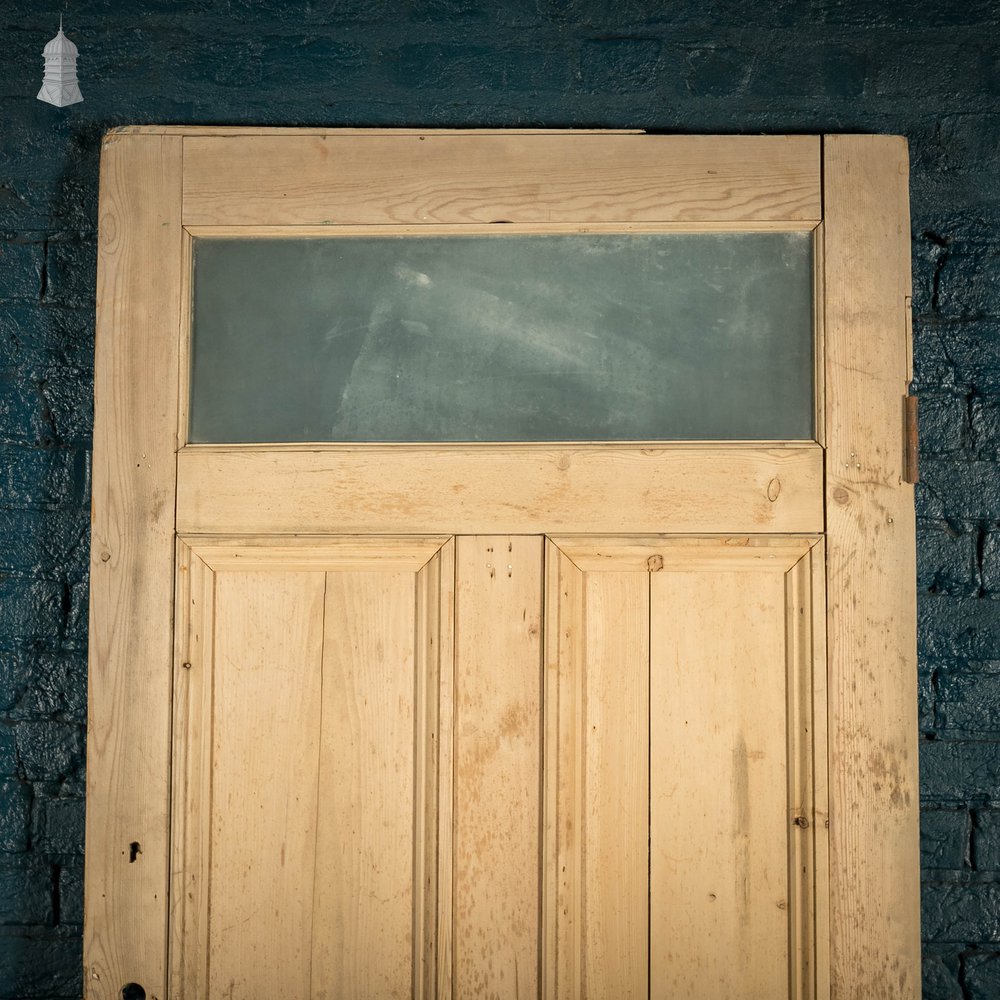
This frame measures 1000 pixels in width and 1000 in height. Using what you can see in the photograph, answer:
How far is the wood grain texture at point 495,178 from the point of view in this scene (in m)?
1.31

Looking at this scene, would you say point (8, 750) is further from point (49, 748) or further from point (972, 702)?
point (972, 702)

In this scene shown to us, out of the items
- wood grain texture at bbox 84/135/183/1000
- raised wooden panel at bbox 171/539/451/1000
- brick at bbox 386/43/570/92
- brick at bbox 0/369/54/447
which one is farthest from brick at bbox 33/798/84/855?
brick at bbox 386/43/570/92

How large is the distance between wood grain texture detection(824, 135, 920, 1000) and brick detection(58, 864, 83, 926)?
118 cm

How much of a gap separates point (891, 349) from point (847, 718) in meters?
0.56

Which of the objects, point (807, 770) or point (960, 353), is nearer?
point (807, 770)

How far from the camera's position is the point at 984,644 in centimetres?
136

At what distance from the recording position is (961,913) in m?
1.34

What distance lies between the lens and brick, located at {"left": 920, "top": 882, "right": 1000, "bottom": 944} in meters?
1.34

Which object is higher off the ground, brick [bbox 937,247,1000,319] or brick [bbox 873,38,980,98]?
brick [bbox 873,38,980,98]

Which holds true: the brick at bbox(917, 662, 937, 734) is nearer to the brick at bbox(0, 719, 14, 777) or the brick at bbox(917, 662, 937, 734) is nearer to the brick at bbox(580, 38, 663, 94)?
the brick at bbox(580, 38, 663, 94)

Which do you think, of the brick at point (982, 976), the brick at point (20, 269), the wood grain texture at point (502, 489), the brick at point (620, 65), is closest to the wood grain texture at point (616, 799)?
the wood grain texture at point (502, 489)

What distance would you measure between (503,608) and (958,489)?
77 centimetres

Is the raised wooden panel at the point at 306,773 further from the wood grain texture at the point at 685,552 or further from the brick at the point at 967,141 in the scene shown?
the brick at the point at 967,141

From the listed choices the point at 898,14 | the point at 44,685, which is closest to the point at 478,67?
the point at 898,14
